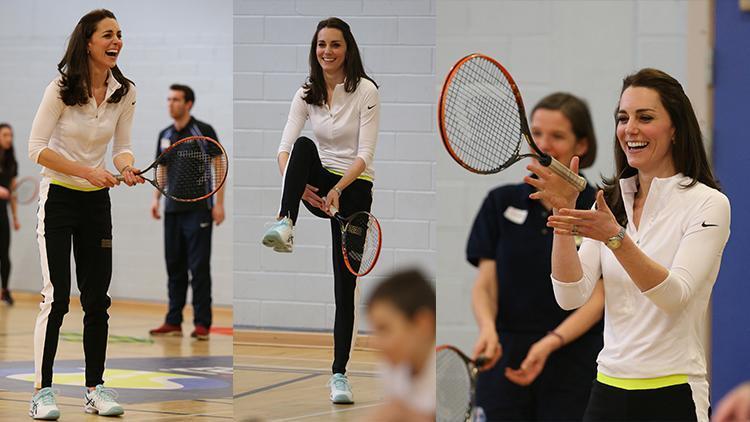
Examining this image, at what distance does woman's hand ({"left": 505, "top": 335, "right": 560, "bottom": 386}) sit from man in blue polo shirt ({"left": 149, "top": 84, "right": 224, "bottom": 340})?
14.1 ft

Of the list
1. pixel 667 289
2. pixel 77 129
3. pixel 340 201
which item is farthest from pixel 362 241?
pixel 77 129

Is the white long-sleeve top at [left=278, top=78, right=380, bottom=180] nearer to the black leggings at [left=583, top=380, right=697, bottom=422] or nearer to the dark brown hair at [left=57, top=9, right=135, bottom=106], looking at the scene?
the black leggings at [left=583, top=380, right=697, bottom=422]

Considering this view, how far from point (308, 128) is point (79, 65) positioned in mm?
1263

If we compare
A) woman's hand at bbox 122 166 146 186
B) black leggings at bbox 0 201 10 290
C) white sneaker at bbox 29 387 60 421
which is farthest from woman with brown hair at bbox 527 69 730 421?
black leggings at bbox 0 201 10 290

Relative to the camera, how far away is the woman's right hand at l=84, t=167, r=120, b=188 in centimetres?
364

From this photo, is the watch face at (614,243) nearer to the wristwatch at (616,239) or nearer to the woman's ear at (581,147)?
the wristwatch at (616,239)

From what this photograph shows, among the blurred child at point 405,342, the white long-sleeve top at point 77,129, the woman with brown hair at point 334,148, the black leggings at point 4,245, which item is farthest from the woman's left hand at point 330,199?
the black leggings at point 4,245

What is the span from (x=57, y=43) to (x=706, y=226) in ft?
25.9

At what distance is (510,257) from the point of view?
3.19 metres

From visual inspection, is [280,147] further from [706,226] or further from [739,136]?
[739,136]

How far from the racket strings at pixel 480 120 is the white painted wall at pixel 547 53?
1261 millimetres

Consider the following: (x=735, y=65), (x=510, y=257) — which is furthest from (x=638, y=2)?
(x=510, y=257)

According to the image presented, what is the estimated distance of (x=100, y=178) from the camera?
3.65m

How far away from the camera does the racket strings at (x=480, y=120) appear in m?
2.34
